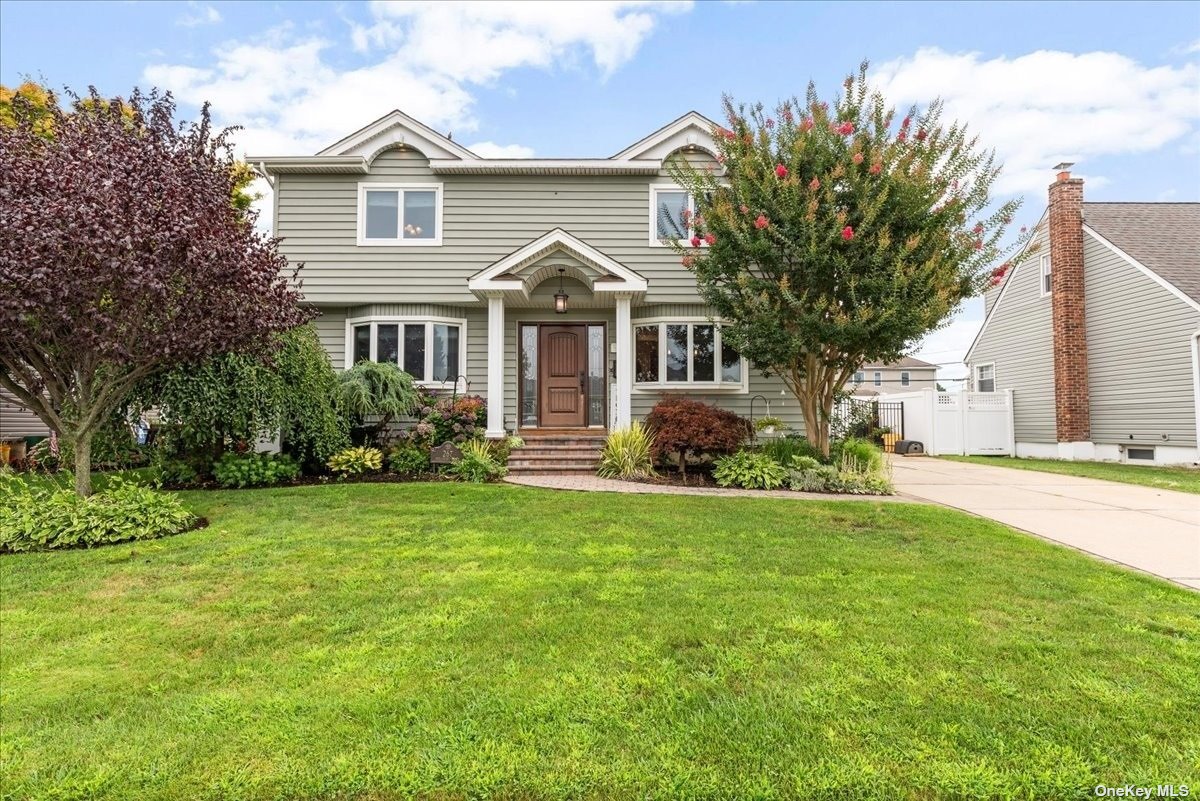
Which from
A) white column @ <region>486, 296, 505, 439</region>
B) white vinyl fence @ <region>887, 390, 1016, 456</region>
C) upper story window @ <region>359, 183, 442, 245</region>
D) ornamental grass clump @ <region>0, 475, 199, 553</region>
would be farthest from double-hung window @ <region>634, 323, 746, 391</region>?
white vinyl fence @ <region>887, 390, 1016, 456</region>

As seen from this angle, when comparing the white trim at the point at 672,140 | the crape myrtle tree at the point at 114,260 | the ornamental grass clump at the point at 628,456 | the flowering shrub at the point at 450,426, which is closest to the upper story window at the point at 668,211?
the white trim at the point at 672,140

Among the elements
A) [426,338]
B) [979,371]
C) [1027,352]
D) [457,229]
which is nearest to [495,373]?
[426,338]

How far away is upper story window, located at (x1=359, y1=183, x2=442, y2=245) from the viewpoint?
37.8 ft

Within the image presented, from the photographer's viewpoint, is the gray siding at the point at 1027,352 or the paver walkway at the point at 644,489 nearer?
the paver walkway at the point at 644,489

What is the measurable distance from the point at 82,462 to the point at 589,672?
6418 mm

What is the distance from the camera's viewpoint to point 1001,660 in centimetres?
288

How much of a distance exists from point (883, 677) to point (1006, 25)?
42.8ft

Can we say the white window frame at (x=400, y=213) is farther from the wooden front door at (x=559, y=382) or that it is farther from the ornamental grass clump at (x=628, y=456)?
the ornamental grass clump at (x=628, y=456)

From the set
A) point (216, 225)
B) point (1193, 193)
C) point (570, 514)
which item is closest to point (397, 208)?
point (216, 225)

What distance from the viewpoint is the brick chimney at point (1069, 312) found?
15.0m

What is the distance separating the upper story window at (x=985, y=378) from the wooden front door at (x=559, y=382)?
15060 millimetres

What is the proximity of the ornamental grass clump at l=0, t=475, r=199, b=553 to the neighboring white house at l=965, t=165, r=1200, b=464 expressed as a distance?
59.1 ft

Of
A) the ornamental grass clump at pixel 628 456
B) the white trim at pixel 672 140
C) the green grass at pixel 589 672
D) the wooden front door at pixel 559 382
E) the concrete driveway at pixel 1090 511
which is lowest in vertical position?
the green grass at pixel 589 672

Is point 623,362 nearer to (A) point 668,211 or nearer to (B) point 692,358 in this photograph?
(B) point 692,358
